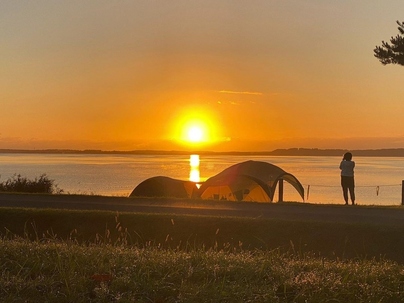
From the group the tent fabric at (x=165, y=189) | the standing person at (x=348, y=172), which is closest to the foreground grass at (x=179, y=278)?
the standing person at (x=348, y=172)

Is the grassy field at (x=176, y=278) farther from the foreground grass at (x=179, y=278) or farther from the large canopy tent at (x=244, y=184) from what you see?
→ the large canopy tent at (x=244, y=184)

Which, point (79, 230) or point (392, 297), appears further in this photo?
point (79, 230)

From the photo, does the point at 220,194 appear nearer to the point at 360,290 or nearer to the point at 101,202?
the point at 101,202

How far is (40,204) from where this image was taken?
814 inches

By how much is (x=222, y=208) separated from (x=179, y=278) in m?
13.3

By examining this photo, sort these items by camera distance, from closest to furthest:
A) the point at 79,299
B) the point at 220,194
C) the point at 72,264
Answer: the point at 79,299 → the point at 72,264 → the point at 220,194

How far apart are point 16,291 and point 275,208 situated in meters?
14.8

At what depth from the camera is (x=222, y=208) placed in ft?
64.8

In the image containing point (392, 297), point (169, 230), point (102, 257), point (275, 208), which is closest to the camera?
point (392, 297)

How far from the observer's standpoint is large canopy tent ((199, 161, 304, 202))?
29859 millimetres

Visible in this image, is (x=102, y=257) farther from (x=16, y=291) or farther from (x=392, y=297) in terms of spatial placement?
(x=392, y=297)

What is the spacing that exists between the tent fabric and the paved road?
267 inches

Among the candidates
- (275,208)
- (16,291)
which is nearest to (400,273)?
(16,291)

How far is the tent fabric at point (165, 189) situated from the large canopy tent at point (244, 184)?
867 mm
